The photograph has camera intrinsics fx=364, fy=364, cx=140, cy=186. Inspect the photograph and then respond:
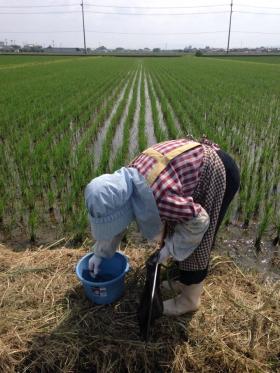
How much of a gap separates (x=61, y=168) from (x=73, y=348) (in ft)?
9.48

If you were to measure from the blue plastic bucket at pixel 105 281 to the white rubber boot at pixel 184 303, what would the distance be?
331 mm

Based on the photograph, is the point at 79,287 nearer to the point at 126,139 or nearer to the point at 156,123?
the point at 126,139

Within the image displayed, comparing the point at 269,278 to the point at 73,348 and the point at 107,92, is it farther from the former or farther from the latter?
the point at 107,92

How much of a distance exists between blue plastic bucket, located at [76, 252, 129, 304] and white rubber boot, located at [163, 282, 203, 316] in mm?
331

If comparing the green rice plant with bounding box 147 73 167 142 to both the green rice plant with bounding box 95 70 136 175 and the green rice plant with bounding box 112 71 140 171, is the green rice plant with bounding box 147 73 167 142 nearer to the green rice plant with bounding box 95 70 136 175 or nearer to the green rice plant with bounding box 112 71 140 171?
the green rice plant with bounding box 112 71 140 171

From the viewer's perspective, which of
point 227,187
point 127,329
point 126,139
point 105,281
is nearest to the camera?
point 227,187

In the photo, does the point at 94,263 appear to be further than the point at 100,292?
No

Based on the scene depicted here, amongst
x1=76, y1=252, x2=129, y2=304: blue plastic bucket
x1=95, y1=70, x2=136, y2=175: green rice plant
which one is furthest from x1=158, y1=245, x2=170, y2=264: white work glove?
x1=95, y1=70, x2=136, y2=175: green rice plant

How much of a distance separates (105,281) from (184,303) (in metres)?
0.52

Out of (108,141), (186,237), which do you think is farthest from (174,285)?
(108,141)

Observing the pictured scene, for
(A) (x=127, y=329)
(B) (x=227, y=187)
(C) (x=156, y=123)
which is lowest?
(A) (x=127, y=329)

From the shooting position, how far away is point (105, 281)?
2355 millimetres

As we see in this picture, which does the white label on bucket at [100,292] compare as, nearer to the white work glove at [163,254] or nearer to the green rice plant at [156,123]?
the white work glove at [163,254]

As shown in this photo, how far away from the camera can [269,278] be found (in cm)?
277
